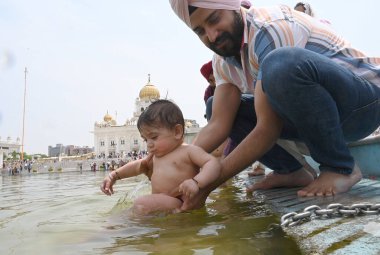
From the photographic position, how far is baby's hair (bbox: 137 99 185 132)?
6.19ft

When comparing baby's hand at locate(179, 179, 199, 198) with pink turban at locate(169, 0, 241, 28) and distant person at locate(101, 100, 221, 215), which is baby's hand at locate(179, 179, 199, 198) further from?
pink turban at locate(169, 0, 241, 28)

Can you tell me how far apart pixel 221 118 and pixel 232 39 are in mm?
515

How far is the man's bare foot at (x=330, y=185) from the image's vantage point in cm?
154

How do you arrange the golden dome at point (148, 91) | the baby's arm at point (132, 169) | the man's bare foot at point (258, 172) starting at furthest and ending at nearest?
the golden dome at point (148, 91), the man's bare foot at point (258, 172), the baby's arm at point (132, 169)

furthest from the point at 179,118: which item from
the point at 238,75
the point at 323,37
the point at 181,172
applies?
the point at 323,37

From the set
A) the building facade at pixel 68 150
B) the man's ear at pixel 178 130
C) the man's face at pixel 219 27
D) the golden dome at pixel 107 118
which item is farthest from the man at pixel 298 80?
the building facade at pixel 68 150

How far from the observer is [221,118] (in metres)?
2.14

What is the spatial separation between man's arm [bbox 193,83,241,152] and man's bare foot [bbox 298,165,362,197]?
621 millimetres

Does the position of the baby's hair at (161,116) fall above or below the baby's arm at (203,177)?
above

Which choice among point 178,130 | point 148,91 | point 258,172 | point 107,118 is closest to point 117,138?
point 107,118

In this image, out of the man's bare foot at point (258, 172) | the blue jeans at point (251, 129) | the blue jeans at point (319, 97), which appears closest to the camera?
the blue jeans at point (319, 97)

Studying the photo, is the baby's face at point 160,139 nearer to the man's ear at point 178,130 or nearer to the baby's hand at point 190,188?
the man's ear at point 178,130

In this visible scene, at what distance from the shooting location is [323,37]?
5.80 feet

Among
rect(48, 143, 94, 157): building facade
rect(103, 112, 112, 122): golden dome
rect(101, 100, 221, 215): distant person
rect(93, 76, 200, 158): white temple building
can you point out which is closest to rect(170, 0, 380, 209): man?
rect(101, 100, 221, 215): distant person
